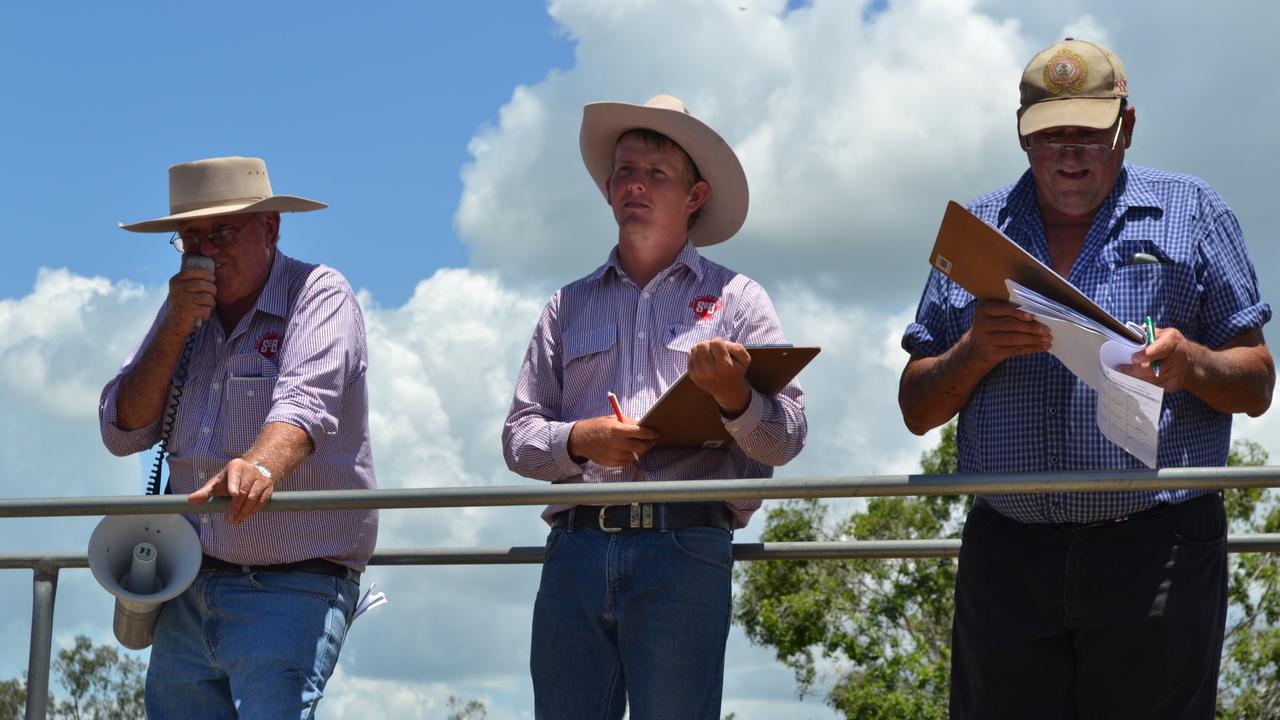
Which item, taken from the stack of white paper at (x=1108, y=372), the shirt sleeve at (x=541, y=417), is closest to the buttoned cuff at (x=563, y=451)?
the shirt sleeve at (x=541, y=417)

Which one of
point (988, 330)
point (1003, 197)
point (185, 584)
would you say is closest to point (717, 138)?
point (1003, 197)

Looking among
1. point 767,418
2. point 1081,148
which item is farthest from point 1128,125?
point 767,418

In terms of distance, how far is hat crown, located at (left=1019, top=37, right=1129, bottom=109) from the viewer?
3.70 m

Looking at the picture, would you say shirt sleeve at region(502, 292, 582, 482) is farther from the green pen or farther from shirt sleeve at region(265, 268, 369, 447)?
the green pen

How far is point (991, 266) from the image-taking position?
11.2 feet

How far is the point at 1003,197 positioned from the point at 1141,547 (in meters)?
0.90

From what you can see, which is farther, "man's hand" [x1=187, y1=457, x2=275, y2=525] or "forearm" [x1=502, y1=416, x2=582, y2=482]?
"forearm" [x1=502, y1=416, x2=582, y2=482]

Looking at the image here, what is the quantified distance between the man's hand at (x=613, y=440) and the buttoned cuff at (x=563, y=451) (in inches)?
2.2

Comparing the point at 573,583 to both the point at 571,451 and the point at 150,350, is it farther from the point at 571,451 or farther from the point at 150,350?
the point at 150,350

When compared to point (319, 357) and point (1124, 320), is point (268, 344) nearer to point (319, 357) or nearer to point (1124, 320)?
point (319, 357)

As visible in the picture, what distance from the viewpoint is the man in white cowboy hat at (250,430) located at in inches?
156

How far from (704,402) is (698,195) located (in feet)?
2.75

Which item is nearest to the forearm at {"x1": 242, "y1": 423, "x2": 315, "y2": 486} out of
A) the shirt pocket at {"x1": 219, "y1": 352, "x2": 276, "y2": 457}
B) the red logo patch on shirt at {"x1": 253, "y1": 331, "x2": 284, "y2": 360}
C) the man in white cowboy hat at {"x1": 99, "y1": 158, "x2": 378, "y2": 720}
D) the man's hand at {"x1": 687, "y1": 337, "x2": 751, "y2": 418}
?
the man in white cowboy hat at {"x1": 99, "y1": 158, "x2": 378, "y2": 720}

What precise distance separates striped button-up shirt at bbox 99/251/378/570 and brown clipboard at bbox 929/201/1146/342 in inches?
60.2
